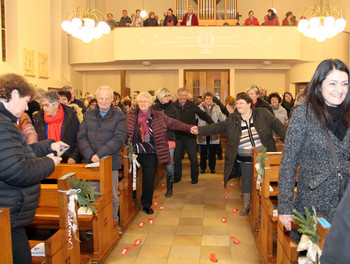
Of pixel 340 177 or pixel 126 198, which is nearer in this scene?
pixel 340 177

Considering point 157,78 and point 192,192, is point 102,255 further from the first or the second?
point 157,78

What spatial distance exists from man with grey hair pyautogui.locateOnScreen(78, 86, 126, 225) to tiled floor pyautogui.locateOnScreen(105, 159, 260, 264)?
698 millimetres

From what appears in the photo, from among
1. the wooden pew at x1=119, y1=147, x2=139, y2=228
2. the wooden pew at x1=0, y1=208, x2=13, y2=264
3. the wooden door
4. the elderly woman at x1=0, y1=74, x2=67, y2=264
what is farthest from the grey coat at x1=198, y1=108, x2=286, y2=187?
the wooden door

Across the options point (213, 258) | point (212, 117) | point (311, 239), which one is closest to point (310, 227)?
point (311, 239)

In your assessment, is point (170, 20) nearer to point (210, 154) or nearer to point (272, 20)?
point (272, 20)

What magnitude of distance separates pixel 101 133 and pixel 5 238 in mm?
2296

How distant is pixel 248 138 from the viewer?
462cm

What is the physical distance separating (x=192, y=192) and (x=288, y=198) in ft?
13.5

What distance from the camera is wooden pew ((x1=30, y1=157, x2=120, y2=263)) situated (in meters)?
3.53

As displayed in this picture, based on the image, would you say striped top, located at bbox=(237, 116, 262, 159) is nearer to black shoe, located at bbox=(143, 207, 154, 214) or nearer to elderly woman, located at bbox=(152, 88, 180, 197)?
elderly woman, located at bbox=(152, 88, 180, 197)

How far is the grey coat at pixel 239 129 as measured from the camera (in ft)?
14.9

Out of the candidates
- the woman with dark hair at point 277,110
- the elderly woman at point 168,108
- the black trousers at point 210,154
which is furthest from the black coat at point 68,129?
the woman with dark hair at point 277,110

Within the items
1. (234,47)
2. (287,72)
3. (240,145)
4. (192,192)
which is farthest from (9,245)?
(287,72)

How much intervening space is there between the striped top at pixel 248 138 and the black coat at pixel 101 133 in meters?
1.53
